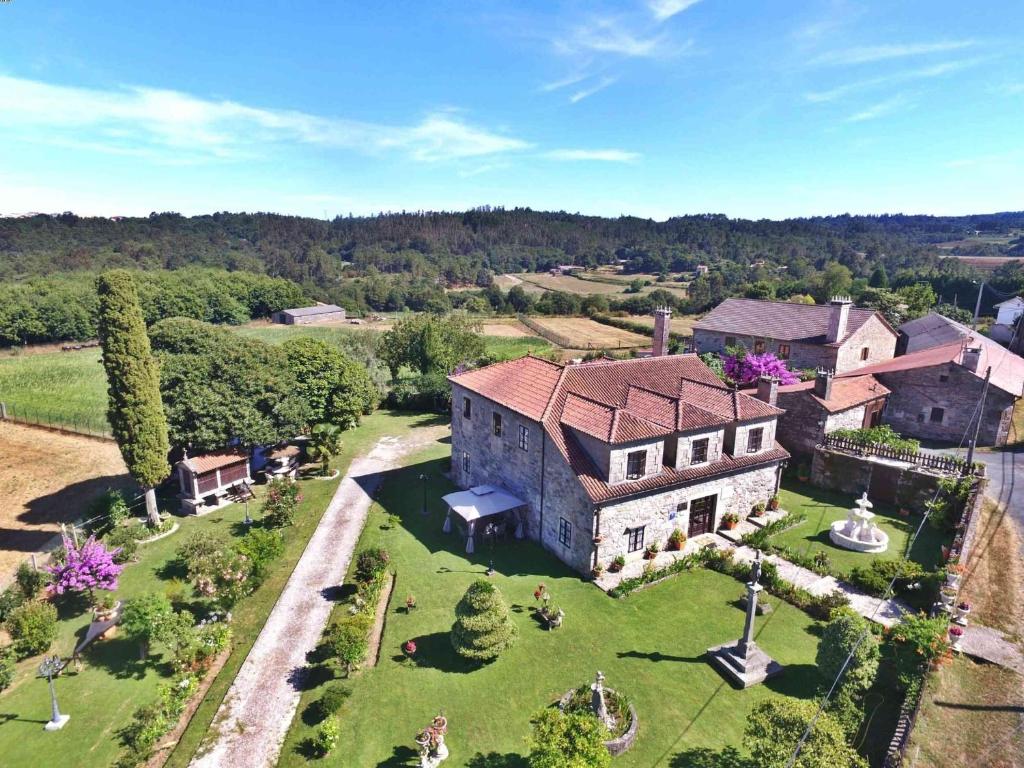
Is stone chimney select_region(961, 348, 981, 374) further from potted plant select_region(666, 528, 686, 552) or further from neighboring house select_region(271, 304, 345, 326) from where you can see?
neighboring house select_region(271, 304, 345, 326)

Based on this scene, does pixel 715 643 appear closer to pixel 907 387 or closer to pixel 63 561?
pixel 63 561

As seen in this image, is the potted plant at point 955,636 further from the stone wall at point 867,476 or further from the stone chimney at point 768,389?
the stone chimney at point 768,389

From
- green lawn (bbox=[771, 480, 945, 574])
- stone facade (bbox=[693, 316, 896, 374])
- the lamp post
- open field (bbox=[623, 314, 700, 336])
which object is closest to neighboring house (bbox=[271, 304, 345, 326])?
open field (bbox=[623, 314, 700, 336])

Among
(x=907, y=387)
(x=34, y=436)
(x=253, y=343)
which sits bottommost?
(x=34, y=436)

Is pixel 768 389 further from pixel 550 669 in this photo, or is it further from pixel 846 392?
pixel 550 669

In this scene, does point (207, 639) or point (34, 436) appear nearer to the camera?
point (207, 639)

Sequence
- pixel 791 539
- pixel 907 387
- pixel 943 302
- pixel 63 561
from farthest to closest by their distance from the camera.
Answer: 1. pixel 943 302
2. pixel 907 387
3. pixel 791 539
4. pixel 63 561

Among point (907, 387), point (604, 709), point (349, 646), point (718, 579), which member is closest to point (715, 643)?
point (718, 579)
